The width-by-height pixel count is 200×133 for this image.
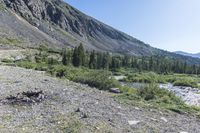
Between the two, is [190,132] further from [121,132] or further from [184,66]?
[184,66]

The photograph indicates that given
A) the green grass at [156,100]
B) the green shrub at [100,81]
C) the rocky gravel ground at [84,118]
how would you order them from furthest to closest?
the green shrub at [100,81]
the green grass at [156,100]
the rocky gravel ground at [84,118]

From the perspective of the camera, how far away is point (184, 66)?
168750mm

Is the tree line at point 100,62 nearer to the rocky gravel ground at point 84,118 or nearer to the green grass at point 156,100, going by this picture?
the green grass at point 156,100

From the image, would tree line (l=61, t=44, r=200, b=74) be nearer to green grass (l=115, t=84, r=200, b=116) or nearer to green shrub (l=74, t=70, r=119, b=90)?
green shrub (l=74, t=70, r=119, b=90)

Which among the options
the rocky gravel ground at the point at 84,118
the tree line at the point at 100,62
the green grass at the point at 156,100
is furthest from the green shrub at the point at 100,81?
the tree line at the point at 100,62

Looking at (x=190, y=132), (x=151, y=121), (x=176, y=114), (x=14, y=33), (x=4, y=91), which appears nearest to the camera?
(x=190, y=132)

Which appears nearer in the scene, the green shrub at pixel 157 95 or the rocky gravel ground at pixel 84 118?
the rocky gravel ground at pixel 84 118

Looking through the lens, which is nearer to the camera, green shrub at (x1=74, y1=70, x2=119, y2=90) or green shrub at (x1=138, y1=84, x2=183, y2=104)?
green shrub at (x1=138, y1=84, x2=183, y2=104)

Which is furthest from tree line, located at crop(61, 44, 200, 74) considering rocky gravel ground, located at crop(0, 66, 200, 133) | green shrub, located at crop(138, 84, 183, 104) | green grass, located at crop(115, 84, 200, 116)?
rocky gravel ground, located at crop(0, 66, 200, 133)

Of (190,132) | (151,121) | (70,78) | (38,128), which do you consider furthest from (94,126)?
(70,78)

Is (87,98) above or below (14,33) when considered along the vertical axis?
below

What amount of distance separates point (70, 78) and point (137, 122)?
26432 mm

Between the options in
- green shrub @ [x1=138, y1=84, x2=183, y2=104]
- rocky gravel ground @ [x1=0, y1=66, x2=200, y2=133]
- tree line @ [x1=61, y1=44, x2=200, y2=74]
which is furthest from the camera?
tree line @ [x1=61, y1=44, x2=200, y2=74]

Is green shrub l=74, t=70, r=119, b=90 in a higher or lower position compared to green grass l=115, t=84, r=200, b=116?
higher
